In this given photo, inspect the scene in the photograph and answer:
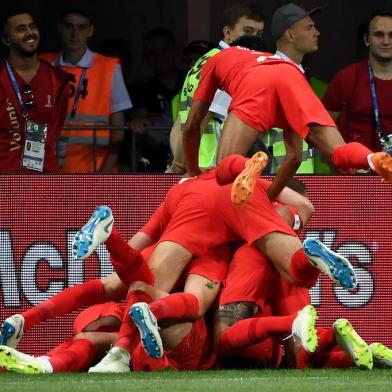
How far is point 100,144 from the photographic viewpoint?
11.8 m

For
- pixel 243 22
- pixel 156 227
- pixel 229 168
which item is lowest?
pixel 156 227

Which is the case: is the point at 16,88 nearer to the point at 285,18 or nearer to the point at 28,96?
the point at 28,96

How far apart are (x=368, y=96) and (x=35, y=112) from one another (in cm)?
228

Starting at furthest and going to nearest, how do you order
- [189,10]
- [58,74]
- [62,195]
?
[189,10]
[58,74]
[62,195]

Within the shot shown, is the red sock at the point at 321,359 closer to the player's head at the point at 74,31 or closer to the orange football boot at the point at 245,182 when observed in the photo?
the orange football boot at the point at 245,182

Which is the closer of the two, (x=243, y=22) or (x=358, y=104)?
(x=243, y=22)

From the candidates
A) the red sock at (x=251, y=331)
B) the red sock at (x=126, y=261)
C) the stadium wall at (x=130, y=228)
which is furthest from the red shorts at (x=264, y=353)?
the stadium wall at (x=130, y=228)

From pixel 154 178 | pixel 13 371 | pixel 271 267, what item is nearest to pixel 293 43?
pixel 154 178

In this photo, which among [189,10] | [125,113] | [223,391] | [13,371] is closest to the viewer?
[223,391]

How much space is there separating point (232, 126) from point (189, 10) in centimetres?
458

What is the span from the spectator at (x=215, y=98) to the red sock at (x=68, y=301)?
5.06 ft

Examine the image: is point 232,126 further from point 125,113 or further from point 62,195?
point 125,113

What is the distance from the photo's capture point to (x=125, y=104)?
12305 millimetres

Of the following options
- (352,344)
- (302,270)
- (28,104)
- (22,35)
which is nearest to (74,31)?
(22,35)
